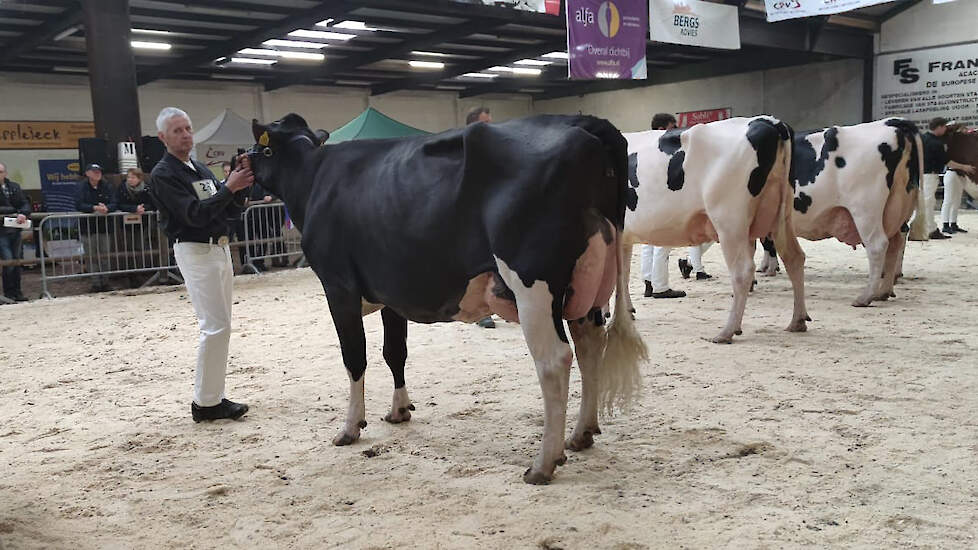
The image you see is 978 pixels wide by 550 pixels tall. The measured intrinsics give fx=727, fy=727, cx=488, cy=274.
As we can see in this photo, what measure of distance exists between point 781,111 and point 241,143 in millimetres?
15069

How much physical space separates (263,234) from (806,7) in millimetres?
10484

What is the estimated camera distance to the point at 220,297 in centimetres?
422

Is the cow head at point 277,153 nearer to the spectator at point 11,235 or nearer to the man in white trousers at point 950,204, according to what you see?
the spectator at point 11,235

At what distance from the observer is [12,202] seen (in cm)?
983

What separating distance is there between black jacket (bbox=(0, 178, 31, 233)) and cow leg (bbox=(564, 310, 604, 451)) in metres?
9.18

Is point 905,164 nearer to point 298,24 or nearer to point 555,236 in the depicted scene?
point 555,236

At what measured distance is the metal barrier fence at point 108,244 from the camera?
9930 millimetres

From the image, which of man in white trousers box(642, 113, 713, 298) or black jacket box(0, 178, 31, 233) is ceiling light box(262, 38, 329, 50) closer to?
black jacket box(0, 178, 31, 233)

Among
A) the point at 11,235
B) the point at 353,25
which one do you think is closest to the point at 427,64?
the point at 353,25

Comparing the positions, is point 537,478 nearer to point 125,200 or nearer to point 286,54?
point 125,200

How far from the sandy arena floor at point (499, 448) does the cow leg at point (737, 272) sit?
215 mm

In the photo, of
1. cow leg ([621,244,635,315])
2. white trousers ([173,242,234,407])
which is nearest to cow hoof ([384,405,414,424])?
white trousers ([173,242,234,407])

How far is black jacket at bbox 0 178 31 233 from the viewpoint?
9.68 m

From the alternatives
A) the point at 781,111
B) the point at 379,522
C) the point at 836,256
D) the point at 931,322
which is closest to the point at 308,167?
the point at 379,522
